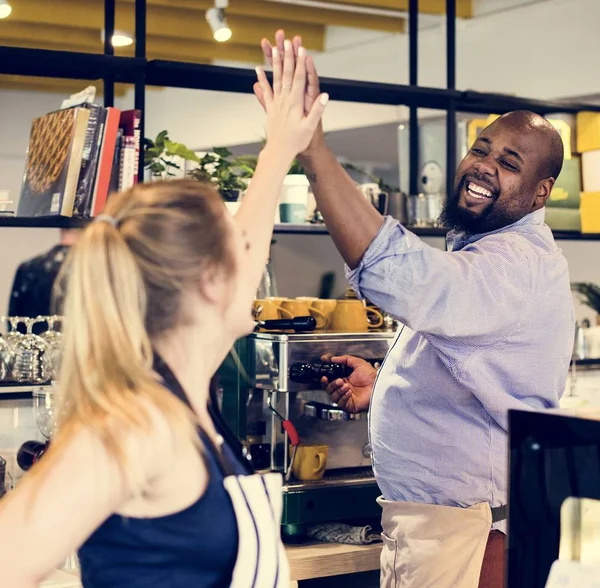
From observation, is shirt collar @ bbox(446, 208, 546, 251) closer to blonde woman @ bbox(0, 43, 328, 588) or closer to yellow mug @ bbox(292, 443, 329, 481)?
yellow mug @ bbox(292, 443, 329, 481)

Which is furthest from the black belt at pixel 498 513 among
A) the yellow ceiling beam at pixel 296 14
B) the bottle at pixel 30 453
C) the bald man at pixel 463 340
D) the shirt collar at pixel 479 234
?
the yellow ceiling beam at pixel 296 14

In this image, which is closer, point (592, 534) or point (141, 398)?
point (141, 398)

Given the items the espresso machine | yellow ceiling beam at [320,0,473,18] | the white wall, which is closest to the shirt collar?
the espresso machine

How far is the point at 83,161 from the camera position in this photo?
9.78ft

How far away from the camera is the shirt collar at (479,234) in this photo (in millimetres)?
2305

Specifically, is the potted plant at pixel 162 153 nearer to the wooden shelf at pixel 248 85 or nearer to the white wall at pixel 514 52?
the wooden shelf at pixel 248 85

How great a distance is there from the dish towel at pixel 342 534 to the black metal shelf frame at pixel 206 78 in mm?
1188

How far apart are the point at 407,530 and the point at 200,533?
1.07 metres

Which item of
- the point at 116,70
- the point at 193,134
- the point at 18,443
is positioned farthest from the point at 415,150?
the point at 193,134

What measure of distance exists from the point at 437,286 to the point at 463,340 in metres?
0.18

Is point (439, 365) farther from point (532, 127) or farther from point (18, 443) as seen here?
point (18, 443)

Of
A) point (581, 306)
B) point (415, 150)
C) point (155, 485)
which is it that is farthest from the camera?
point (581, 306)

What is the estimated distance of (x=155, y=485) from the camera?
1.19 metres

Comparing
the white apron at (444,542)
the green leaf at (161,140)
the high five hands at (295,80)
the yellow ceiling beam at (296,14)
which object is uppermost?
the yellow ceiling beam at (296,14)
